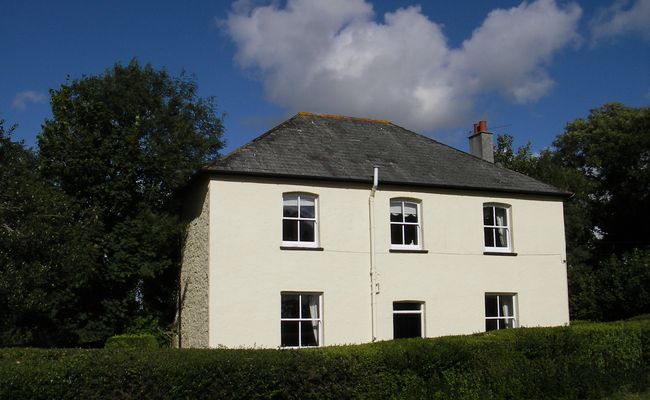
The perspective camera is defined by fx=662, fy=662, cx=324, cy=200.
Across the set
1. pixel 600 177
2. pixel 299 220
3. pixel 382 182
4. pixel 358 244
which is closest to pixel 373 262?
pixel 358 244

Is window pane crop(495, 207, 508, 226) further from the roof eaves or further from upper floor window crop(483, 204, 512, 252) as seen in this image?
the roof eaves

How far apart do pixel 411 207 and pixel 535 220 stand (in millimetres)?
4819

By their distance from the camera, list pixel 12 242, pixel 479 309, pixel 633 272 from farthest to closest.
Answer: pixel 633 272
pixel 479 309
pixel 12 242

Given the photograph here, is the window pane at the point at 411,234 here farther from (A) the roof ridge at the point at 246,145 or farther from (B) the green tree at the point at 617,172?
(B) the green tree at the point at 617,172

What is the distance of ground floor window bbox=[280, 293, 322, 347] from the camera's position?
1927 cm

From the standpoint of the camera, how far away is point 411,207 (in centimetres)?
2144

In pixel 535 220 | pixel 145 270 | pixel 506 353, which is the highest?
pixel 535 220

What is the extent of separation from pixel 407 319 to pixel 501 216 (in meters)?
5.18

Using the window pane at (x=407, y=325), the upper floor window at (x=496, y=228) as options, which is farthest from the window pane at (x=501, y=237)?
the window pane at (x=407, y=325)

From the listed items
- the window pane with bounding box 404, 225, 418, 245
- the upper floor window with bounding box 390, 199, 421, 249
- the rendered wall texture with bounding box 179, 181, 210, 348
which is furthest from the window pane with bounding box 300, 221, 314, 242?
the window pane with bounding box 404, 225, 418, 245

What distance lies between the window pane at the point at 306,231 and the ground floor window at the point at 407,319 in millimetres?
3398

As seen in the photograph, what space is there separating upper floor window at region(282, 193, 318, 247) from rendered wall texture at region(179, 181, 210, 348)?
2.34 m

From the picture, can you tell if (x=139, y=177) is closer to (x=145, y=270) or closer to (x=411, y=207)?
(x=145, y=270)

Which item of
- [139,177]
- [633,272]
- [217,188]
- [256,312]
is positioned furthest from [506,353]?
[633,272]
